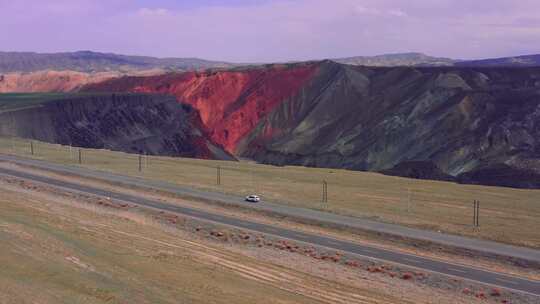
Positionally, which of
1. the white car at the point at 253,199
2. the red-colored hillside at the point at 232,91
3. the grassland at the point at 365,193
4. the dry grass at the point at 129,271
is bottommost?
the grassland at the point at 365,193

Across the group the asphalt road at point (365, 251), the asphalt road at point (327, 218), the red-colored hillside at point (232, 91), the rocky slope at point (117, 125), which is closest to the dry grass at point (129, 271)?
the asphalt road at point (365, 251)

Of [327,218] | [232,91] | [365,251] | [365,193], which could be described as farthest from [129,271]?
[232,91]

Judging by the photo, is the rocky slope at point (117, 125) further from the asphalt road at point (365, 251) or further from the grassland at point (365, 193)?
the asphalt road at point (365, 251)

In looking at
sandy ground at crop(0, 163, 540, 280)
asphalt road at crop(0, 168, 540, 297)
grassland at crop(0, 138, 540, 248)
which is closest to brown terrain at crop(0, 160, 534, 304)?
asphalt road at crop(0, 168, 540, 297)

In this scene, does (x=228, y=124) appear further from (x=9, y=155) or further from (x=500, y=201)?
(x=500, y=201)

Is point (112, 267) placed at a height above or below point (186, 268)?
above

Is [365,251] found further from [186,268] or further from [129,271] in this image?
[129,271]

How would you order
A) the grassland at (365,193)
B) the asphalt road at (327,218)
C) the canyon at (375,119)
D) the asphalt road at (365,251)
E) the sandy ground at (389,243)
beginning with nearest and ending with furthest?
the asphalt road at (365,251) → the sandy ground at (389,243) → the asphalt road at (327,218) → the grassland at (365,193) → the canyon at (375,119)
